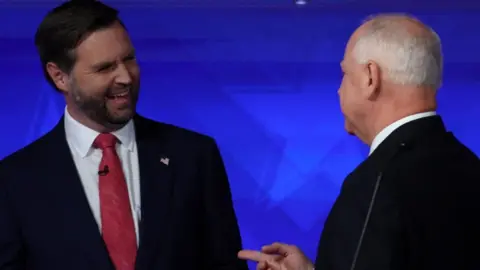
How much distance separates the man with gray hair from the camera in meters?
1.54

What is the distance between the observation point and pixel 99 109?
7.43ft

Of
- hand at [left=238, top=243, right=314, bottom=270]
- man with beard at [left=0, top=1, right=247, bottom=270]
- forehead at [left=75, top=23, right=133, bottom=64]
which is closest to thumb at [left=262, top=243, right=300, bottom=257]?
hand at [left=238, top=243, right=314, bottom=270]

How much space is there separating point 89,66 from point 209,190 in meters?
0.45

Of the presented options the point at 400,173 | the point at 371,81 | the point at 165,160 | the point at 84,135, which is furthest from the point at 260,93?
the point at 400,173

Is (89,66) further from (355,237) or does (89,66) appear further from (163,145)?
(355,237)

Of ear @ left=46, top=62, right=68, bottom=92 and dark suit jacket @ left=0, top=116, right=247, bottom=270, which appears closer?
dark suit jacket @ left=0, top=116, right=247, bottom=270

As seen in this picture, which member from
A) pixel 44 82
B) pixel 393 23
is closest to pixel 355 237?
pixel 393 23

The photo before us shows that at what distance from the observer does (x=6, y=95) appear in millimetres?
3031

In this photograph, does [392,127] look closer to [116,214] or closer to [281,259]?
[281,259]

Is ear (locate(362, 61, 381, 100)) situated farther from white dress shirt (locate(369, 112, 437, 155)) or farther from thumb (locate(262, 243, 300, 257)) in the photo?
thumb (locate(262, 243, 300, 257))

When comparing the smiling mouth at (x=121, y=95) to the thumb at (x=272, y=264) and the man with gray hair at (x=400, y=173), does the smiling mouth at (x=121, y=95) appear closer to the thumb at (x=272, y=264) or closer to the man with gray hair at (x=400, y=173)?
the thumb at (x=272, y=264)

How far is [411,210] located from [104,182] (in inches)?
37.7

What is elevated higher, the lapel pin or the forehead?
the forehead

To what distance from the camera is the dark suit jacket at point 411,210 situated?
1533 millimetres
